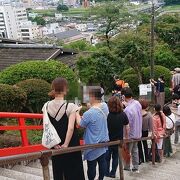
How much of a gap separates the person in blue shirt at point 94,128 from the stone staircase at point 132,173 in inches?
31.2

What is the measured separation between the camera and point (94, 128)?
446cm

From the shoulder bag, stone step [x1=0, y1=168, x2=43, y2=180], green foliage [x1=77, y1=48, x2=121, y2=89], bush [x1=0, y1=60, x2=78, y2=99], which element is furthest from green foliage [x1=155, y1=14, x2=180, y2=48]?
the shoulder bag

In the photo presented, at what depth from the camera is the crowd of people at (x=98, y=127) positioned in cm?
391

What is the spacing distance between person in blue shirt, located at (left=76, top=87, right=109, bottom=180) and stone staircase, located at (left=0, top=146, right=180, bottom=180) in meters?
0.79

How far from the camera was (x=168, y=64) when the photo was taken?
18953 mm

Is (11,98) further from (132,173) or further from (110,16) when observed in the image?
(110,16)

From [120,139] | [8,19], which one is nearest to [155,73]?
[120,139]

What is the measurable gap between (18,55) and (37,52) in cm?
85

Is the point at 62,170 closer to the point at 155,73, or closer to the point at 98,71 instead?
the point at 98,71

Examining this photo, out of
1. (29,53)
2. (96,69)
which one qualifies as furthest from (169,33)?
(29,53)

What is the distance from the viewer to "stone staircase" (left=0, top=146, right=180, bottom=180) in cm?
535

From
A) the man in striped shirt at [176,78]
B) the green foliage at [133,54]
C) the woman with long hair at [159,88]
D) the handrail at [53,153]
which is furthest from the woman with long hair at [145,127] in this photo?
the green foliage at [133,54]

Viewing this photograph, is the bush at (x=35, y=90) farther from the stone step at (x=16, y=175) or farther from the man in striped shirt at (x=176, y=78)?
the man in striped shirt at (x=176, y=78)

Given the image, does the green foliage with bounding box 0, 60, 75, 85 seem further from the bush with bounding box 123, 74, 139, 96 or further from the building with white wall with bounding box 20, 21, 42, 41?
the building with white wall with bounding box 20, 21, 42, 41
